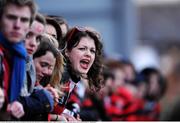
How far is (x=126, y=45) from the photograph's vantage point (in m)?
15.4

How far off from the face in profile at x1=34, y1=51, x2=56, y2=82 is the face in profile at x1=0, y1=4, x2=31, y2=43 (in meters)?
0.33

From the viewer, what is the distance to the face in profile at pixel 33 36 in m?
3.66

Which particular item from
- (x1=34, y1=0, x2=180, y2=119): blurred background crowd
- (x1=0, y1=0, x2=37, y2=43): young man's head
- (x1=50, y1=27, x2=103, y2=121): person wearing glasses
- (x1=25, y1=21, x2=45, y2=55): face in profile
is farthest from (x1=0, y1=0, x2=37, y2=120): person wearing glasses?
(x1=34, y1=0, x2=180, y2=119): blurred background crowd

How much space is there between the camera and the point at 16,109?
352 cm

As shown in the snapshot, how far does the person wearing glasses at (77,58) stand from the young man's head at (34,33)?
164 millimetres

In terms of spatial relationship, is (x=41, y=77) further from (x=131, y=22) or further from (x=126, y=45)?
(x=131, y=22)

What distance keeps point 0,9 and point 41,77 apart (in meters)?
0.47

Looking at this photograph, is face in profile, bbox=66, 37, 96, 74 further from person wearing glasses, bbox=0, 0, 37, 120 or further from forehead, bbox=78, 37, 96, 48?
person wearing glasses, bbox=0, 0, 37, 120

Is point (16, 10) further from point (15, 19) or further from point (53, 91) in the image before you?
point (53, 91)

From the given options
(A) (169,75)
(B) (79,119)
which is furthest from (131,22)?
(B) (79,119)

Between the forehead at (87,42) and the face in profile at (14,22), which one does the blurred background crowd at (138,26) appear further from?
the face in profile at (14,22)

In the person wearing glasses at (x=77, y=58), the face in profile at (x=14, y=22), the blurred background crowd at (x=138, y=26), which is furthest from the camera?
the blurred background crowd at (x=138, y=26)

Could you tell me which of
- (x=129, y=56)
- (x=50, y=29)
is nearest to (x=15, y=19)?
(x=50, y=29)

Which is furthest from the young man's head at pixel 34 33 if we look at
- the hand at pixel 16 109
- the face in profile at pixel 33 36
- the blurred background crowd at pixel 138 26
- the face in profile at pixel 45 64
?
the blurred background crowd at pixel 138 26
